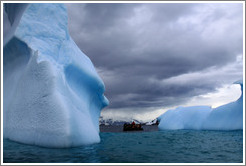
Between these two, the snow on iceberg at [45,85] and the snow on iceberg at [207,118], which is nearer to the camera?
the snow on iceberg at [45,85]

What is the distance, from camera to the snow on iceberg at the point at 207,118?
63.8 ft

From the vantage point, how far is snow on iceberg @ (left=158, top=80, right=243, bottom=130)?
19453 millimetres

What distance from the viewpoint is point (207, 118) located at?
75.4ft

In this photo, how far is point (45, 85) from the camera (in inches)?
312

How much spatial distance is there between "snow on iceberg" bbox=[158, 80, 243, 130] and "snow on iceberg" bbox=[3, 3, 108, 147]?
14.2 metres

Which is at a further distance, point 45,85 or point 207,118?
point 207,118

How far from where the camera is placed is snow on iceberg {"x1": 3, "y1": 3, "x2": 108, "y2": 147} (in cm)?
729

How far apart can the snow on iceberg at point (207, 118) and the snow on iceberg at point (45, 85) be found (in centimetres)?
1424

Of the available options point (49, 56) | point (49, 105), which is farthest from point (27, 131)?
point (49, 56)

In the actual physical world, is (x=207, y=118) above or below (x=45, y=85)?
below

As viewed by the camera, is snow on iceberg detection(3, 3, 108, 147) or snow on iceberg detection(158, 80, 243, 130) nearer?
snow on iceberg detection(3, 3, 108, 147)

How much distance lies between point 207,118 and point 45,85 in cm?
1971

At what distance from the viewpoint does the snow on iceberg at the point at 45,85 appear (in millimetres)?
7285

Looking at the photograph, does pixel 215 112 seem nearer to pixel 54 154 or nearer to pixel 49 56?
pixel 49 56
